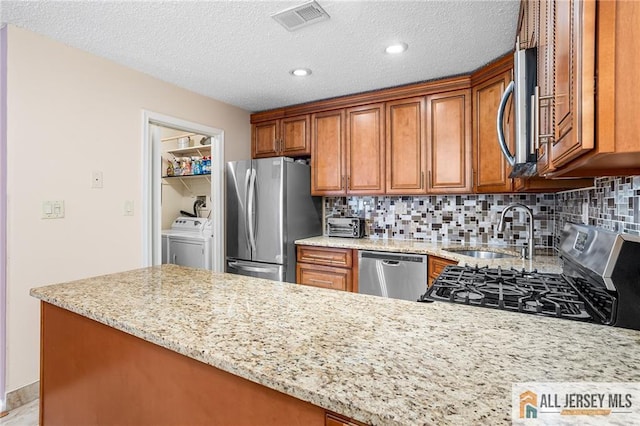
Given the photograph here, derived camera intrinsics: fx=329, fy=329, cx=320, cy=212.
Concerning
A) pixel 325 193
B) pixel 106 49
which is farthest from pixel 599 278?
pixel 106 49

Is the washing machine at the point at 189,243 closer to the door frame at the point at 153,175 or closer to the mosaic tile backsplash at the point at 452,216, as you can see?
the door frame at the point at 153,175

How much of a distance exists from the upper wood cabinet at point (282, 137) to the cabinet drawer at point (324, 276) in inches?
→ 48.5

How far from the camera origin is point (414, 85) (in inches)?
115

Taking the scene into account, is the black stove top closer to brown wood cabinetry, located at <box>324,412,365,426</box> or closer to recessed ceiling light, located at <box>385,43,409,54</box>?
brown wood cabinetry, located at <box>324,412,365,426</box>

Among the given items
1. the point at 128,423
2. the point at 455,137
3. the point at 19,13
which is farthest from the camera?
the point at 455,137

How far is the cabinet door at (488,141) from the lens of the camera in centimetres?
241

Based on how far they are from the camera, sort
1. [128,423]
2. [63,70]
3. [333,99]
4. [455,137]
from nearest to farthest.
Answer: [128,423] → [63,70] → [455,137] → [333,99]

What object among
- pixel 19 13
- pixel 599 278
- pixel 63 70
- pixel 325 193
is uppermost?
pixel 19 13

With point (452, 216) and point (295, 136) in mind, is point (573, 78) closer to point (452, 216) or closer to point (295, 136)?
point (452, 216)

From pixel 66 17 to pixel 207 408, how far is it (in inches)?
89.6

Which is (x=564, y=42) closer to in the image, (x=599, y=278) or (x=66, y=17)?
(x=599, y=278)

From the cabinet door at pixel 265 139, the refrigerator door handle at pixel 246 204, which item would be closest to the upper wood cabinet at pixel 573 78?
the refrigerator door handle at pixel 246 204

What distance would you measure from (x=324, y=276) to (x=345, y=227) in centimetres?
58

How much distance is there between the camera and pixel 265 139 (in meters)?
A: 3.77
